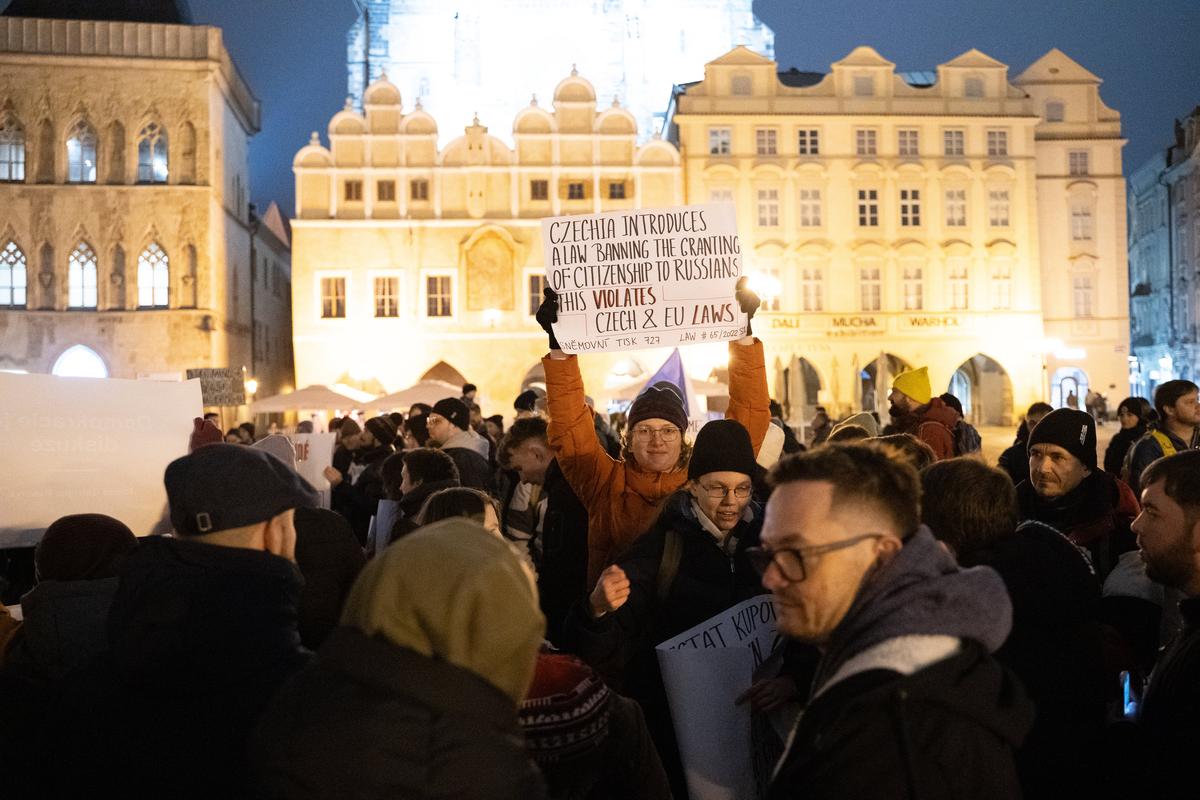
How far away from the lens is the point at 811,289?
117 ft

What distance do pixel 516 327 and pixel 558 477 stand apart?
27.8 metres

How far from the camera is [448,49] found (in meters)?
48.1

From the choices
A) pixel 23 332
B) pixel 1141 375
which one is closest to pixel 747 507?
pixel 23 332

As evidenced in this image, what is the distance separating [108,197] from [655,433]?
102 ft

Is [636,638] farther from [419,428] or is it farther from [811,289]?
[811,289]

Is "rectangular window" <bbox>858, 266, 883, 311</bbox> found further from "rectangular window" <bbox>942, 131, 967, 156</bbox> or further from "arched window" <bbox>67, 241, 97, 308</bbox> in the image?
"arched window" <bbox>67, 241, 97, 308</bbox>

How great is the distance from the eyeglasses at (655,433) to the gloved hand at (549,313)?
0.70 metres

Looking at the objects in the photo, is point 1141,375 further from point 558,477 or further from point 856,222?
point 558,477

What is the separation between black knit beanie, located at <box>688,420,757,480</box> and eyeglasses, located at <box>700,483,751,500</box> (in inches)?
2.3

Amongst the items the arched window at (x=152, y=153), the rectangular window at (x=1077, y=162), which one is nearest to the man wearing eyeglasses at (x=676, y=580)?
the arched window at (x=152, y=153)

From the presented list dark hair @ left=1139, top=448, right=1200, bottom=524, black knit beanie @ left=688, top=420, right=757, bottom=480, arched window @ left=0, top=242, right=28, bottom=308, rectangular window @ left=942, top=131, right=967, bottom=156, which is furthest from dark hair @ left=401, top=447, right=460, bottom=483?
rectangular window @ left=942, top=131, right=967, bottom=156

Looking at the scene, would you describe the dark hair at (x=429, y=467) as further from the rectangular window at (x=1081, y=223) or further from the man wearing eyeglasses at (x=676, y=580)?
the rectangular window at (x=1081, y=223)

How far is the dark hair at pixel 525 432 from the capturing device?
6.16 m

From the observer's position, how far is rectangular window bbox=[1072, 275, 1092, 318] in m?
37.5
